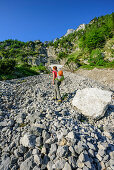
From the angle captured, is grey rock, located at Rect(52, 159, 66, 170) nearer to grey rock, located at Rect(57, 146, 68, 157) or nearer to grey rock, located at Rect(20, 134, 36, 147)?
grey rock, located at Rect(57, 146, 68, 157)

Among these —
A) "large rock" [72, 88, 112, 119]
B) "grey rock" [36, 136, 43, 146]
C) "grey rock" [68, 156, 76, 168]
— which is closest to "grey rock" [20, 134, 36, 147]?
"grey rock" [36, 136, 43, 146]

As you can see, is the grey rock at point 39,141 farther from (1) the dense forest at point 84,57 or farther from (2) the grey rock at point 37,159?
(1) the dense forest at point 84,57

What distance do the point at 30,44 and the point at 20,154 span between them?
435ft

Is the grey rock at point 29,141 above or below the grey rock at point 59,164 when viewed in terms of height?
above

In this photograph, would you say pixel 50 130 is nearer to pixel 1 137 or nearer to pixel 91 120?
pixel 1 137

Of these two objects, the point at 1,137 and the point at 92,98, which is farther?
the point at 92,98

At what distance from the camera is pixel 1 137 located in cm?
286

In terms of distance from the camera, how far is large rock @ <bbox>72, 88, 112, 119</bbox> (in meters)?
4.45

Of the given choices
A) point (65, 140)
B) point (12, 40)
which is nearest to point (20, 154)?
point (65, 140)

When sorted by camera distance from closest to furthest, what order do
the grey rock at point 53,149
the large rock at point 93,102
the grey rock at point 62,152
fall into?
the grey rock at point 62,152 → the grey rock at point 53,149 → the large rock at point 93,102

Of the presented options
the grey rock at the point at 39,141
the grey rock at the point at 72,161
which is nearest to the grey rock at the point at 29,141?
the grey rock at the point at 39,141

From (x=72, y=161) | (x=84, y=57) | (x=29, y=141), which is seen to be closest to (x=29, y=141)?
(x=29, y=141)

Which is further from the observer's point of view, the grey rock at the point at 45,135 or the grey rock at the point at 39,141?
the grey rock at the point at 45,135

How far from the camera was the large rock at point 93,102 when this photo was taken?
14.6 ft
